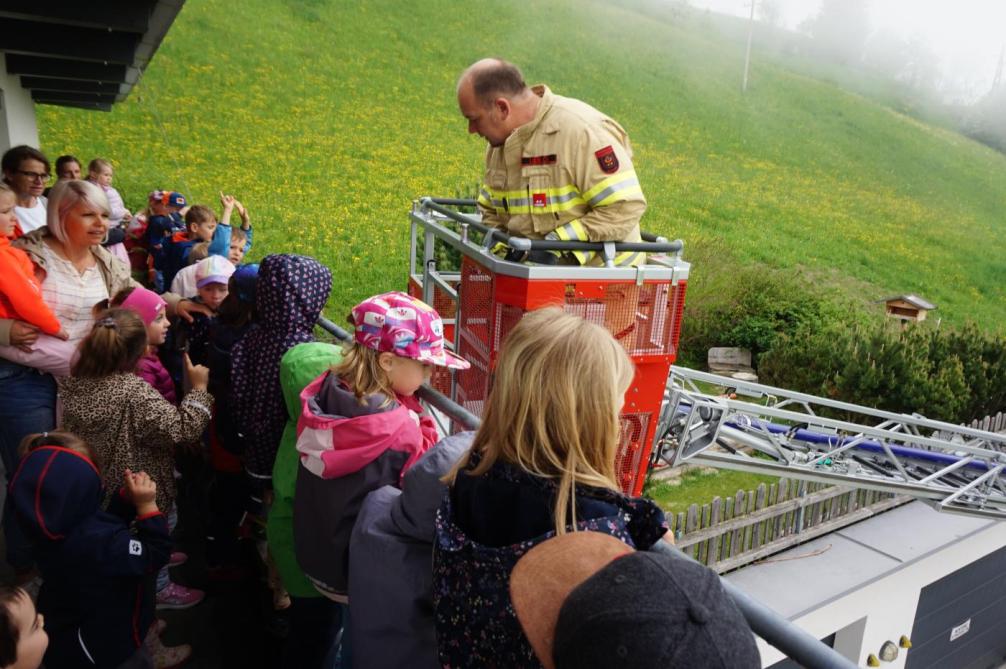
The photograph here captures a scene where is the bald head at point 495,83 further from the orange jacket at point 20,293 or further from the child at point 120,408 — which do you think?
the orange jacket at point 20,293

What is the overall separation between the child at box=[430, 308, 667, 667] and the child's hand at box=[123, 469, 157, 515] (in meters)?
1.52

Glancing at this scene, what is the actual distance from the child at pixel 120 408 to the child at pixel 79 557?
1.50 feet

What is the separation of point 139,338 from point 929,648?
10652mm

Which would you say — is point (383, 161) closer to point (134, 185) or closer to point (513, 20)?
point (134, 185)

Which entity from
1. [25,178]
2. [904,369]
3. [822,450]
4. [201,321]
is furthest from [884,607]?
[25,178]

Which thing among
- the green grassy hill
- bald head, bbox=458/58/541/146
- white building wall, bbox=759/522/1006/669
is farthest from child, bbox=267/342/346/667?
the green grassy hill

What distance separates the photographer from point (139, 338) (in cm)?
297

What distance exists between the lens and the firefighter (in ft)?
11.8

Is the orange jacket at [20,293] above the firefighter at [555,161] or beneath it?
beneath

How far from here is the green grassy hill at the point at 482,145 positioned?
21.1m

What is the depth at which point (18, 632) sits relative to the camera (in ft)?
6.33

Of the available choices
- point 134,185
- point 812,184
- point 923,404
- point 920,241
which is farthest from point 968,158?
point 134,185

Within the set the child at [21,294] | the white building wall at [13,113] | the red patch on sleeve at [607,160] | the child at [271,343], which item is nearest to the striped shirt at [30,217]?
the child at [21,294]

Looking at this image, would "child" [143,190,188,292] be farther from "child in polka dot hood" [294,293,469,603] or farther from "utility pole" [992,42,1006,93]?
"utility pole" [992,42,1006,93]
